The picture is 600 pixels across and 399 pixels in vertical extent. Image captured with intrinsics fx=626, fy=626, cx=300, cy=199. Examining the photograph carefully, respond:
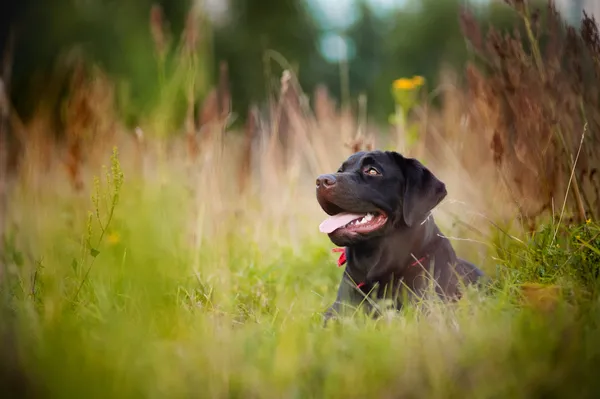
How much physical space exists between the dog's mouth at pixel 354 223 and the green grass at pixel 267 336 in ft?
1.53

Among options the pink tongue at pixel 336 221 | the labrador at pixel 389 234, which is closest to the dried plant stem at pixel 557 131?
the labrador at pixel 389 234

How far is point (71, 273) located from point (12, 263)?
126 centimetres

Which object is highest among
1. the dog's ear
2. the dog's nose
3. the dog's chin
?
the dog's nose

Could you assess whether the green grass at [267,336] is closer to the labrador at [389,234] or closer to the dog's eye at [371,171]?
the labrador at [389,234]

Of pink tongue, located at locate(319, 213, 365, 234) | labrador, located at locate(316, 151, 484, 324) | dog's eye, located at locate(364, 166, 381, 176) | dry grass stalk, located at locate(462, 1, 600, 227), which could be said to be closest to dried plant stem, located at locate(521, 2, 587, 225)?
dry grass stalk, located at locate(462, 1, 600, 227)

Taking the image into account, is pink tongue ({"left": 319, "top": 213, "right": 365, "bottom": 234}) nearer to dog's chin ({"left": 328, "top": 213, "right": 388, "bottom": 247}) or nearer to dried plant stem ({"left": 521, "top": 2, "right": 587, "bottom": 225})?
dog's chin ({"left": 328, "top": 213, "right": 388, "bottom": 247})

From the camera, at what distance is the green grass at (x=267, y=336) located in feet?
6.59

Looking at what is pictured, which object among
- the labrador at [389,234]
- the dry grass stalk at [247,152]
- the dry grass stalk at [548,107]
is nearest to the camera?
the labrador at [389,234]

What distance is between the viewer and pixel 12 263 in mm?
3938

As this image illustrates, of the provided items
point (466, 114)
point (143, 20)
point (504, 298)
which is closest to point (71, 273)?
point (504, 298)

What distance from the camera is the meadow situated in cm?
206

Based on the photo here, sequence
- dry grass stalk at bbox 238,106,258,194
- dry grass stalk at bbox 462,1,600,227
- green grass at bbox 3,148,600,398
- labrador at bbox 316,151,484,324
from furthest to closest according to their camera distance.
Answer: dry grass stalk at bbox 238,106,258,194, dry grass stalk at bbox 462,1,600,227, labrador at bbox 316,151,484,324, green grass at bbox 3,148,600,398

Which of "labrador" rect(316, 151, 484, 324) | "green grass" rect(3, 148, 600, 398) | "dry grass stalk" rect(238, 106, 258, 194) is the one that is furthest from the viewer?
"dry grass stalk" rect(238, 106, 258, 194)

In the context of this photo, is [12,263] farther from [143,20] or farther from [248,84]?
[248,84]
